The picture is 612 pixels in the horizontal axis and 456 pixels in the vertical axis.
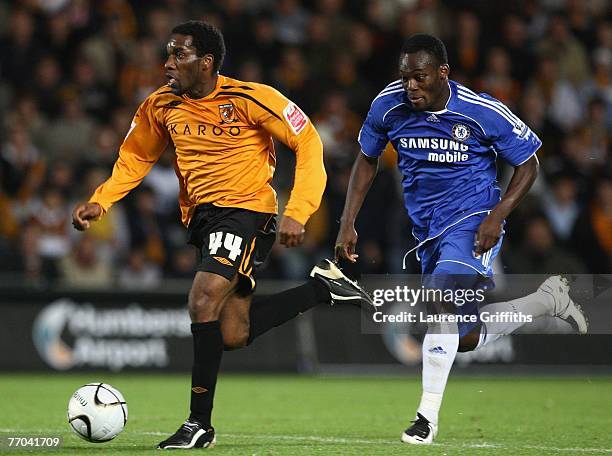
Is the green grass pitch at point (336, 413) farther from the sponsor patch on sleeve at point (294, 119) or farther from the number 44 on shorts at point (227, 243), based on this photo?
the sponsor patch on sleeve at point (294, 119)

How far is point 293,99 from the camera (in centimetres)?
1436

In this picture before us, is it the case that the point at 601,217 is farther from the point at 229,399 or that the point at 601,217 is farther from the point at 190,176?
the point at 190,176

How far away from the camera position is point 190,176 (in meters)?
6.72

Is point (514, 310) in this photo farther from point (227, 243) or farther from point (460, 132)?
point (227, 243)

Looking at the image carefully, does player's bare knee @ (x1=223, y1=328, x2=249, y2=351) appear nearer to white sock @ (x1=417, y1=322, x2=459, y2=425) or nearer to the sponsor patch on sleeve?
white sock @ (x1=417, y1=322, x2=459, y2=425)

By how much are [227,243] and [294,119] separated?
0.79m

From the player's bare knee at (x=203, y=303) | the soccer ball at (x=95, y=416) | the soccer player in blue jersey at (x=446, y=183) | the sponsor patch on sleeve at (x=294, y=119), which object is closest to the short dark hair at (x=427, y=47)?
the soccer player in blue jersey at (x=446, y=183)

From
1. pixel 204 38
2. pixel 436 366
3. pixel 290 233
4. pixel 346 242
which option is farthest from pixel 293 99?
pixel 290 233

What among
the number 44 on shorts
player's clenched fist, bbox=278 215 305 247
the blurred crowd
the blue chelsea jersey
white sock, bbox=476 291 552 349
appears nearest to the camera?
player's clenched fist, bbox=278 215 305 247

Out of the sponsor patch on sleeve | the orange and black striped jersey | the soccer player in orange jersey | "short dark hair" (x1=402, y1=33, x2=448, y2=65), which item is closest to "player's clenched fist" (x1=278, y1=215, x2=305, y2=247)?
the soccer player in orange jersey

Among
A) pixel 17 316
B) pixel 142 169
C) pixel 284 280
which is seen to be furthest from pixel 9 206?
pixel 142 169

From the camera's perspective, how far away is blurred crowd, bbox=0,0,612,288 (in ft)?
42.2

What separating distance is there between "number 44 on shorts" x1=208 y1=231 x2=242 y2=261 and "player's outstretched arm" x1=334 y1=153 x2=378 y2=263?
67 centimetres

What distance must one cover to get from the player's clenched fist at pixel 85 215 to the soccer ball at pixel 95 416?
0.92 metres
